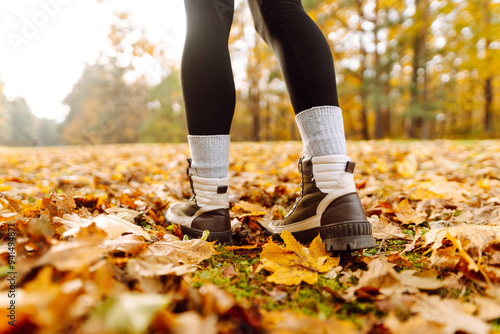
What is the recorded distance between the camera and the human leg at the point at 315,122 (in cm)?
99

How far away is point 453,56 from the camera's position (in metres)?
14.1

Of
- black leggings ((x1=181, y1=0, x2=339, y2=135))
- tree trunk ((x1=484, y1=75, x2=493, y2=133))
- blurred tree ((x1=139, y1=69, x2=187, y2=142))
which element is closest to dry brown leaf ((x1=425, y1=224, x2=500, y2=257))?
black leggings ((x1=181, y1=0, x2=339, y2=135))

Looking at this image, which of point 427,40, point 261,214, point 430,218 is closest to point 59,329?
point 261,214

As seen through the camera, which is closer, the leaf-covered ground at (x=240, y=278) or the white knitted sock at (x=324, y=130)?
the leaf-covered ground at (x=240, y=278)

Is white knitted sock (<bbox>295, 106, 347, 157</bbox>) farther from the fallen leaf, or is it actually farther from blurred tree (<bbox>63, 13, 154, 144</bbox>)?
blurred tree (<bbox>63, 13, 154, 144</bbox>)

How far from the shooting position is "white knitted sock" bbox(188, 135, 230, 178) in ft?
3.60

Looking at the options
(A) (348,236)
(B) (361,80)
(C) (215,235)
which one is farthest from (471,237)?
(B) (361,80)

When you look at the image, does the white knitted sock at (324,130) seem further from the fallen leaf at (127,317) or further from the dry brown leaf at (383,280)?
the fallen leaf at (127,317)

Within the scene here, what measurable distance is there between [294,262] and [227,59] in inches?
29.0

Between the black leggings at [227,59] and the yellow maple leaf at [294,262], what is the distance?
0.47 m

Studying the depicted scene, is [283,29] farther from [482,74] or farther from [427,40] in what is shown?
[482,74]

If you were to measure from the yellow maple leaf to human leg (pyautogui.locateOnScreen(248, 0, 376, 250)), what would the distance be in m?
0.06

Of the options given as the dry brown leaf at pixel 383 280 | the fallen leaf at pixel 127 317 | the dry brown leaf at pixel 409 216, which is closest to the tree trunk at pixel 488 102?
the dry brown leaf at pixel 409 216

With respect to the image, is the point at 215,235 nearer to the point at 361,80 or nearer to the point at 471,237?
the point at 471,237
